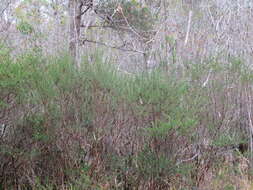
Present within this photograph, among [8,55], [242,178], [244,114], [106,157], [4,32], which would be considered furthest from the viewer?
[4,32]

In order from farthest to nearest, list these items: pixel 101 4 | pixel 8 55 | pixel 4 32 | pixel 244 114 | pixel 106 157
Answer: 1. pixel 4 32
2. pixel 101 4
3. pixel 244 114
4. pixel 106 157
5. pixel 8 55

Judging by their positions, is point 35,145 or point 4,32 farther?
point 4,32

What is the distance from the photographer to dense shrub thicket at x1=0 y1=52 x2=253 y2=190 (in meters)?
4.21

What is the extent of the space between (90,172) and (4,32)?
466cm

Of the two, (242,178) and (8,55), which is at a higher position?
(8,55)

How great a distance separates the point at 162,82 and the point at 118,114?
0.66 meters

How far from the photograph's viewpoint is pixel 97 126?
14.4ft

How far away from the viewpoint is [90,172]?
4445 mm

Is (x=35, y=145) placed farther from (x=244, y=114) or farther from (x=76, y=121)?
(x=244, y=114)

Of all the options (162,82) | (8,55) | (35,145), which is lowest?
(35,145)

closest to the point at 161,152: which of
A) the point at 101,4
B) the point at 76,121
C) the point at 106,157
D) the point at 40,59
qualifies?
the point at 106,157

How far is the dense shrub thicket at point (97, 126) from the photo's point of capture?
4.21m

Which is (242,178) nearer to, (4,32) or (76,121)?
(76,121)

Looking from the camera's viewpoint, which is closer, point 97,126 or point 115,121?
point 97,126
